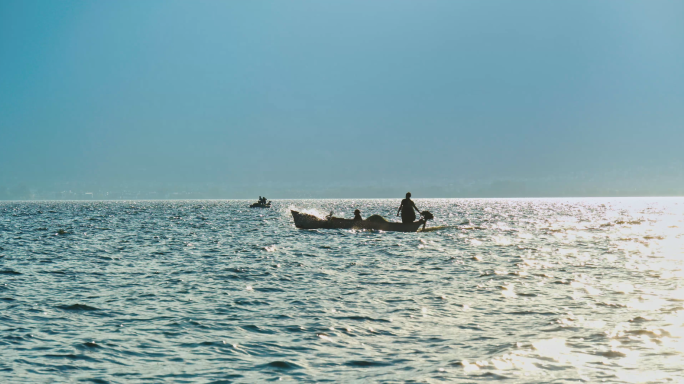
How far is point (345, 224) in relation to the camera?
50.9 m

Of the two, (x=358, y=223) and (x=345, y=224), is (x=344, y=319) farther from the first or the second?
(x=345, y=224)

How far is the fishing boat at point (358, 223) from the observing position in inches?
1853

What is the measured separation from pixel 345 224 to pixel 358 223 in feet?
5.38

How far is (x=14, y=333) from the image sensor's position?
535 inches

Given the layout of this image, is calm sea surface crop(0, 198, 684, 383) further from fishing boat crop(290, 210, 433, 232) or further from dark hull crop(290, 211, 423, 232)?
dark hull crop(290, 211, 423, 232)

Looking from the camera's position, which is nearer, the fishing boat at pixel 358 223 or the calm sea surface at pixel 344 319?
the calm sea surface at pixel 344 319

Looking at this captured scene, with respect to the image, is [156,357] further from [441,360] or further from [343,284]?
[343,284]

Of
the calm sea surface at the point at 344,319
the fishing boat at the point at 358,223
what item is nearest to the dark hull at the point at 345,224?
the fishing boat at the point at 358,223

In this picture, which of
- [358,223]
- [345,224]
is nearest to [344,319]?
[358,223]

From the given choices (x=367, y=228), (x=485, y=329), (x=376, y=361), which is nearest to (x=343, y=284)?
(x=485, y=329)

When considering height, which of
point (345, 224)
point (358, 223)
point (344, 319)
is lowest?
point (344, 319)

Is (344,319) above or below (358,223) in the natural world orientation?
below

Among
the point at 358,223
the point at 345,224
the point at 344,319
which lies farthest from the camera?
the point at 345,224

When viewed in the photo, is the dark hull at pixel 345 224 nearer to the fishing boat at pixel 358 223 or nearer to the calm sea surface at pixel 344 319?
the fishing boat at pixel 358 223
